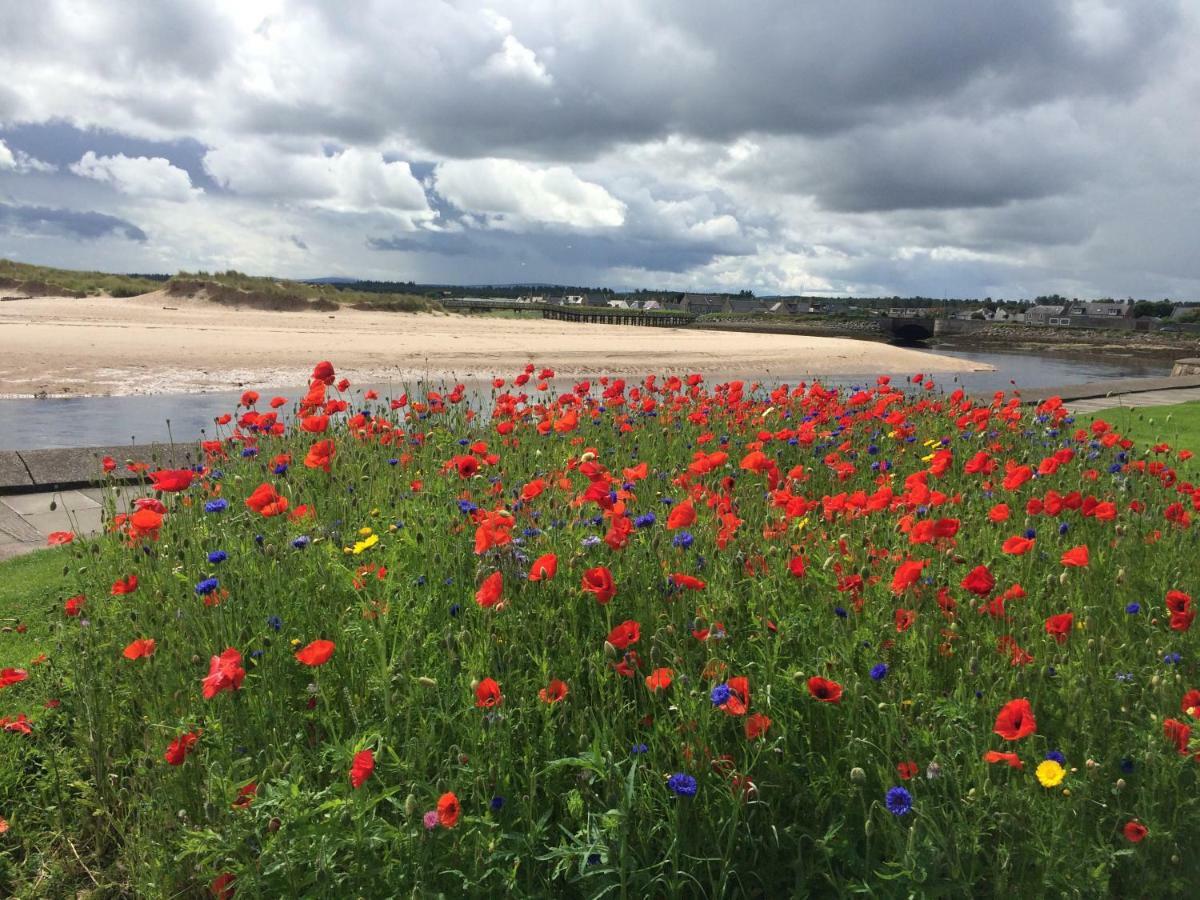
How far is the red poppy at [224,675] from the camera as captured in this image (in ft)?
6.44

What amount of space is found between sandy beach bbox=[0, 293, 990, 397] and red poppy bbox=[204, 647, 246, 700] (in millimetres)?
14823

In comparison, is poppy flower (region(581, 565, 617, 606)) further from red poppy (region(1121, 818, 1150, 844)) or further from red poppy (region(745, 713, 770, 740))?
red poppy (region(1121, 818, 1150, 844))

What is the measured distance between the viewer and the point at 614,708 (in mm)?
2504

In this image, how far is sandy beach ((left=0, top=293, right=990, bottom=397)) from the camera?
16828mm

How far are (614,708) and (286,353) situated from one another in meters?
21.4

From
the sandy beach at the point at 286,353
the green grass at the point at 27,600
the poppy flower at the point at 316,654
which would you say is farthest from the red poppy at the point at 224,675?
the sandy beach at the point at 286,353

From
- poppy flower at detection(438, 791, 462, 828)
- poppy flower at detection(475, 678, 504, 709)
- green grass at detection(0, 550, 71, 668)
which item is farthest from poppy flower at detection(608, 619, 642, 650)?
green grass at detection(0, 550, 71, 668)

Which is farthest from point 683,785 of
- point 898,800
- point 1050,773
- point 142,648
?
point 142,648

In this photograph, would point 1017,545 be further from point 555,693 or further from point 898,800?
point 555,693

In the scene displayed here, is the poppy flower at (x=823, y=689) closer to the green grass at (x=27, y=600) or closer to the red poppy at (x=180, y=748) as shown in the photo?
the red poppy at (x=180, y=748)

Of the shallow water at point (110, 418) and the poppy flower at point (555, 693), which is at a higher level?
the poppy flower at point (555, 693)

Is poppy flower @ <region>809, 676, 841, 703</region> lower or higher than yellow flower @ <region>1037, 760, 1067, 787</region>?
higher

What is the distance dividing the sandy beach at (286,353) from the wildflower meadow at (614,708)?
13834mm

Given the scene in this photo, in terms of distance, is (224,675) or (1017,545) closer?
(224,675)
